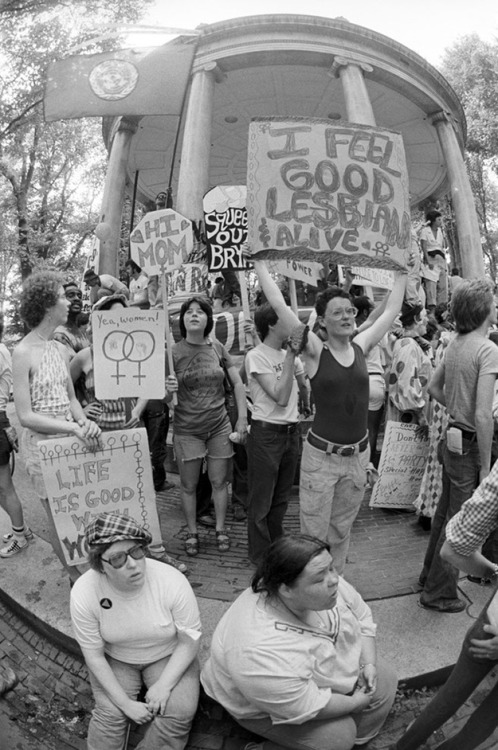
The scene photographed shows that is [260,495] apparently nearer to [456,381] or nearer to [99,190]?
[456,381]

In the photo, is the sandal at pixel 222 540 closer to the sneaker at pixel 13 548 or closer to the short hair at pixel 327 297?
the sneaker at pixel 13 548

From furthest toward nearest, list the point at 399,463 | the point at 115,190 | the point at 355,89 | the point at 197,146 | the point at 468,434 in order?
the point at 115,190, the point at 355,89, the point at 197,146, the point at 399,463, the point at 468,434

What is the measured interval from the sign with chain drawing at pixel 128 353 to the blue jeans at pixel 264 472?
762mm

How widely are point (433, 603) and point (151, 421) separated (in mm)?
3139

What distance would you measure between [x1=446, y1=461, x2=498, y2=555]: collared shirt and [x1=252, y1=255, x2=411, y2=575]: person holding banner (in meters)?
1.18

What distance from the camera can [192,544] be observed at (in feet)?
13.3

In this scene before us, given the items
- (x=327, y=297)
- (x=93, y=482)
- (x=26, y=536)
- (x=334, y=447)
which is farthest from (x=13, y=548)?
(x=327, y=297)

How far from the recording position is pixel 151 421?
17.5ft

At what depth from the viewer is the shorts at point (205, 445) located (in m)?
4.01

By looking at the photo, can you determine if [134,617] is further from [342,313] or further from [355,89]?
[355,89]

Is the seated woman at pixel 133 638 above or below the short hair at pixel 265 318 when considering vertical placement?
below

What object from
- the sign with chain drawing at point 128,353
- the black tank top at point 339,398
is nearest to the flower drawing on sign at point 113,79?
the sign with chain drawing at point 128,353

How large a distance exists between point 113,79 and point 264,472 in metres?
4.14

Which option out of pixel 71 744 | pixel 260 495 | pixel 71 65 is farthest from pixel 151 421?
pixel 71 65
